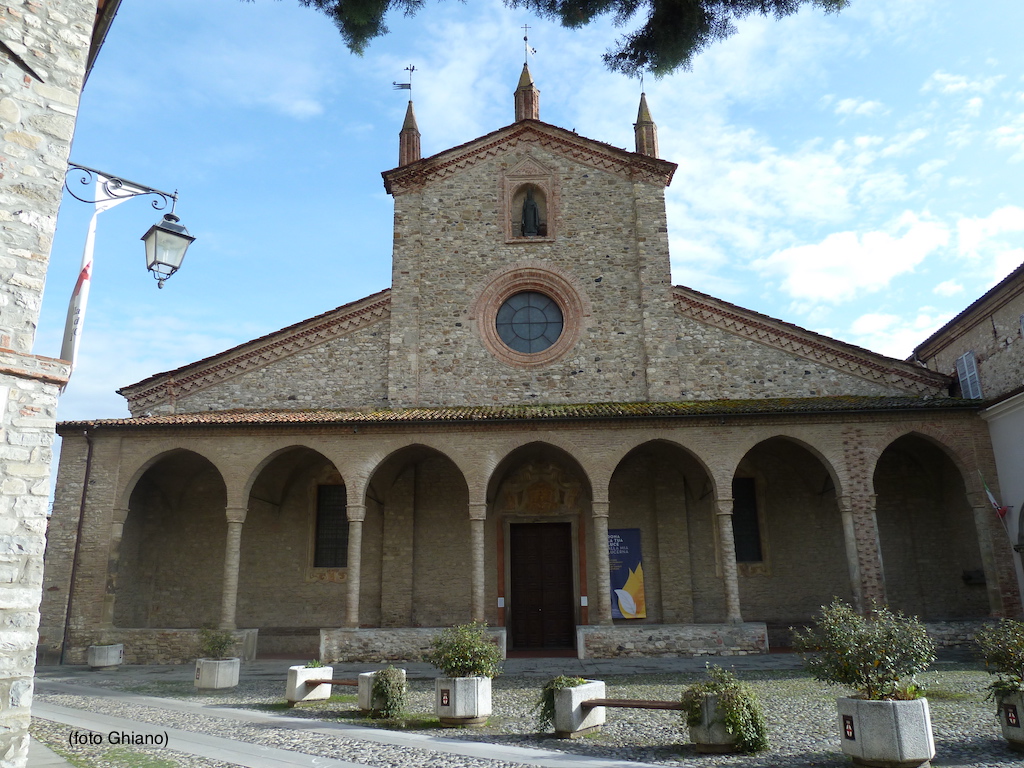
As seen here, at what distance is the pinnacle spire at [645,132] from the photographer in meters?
19.1

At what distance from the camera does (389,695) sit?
864 centimetres

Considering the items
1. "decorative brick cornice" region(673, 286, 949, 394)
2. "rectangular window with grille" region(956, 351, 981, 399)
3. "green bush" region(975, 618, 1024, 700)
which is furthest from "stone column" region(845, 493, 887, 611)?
"green bush" region(975, 618, 1024, 700)

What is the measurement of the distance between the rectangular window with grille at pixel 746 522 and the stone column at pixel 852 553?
243cm

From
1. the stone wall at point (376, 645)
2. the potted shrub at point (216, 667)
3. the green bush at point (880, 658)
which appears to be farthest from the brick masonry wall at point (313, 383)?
the green bush at point (880, 658)

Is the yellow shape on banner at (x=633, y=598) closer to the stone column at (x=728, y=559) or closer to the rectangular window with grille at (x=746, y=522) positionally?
the stone column at (x=728, y=559)

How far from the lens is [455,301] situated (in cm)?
1766

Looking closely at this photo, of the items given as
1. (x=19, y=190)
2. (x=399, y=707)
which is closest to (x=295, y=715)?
(x=399, y=707)

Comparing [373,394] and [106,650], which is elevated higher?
[373,394]

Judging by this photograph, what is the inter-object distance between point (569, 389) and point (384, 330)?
4.62m

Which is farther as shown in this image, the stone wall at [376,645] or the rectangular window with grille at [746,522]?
the rectangular window with grille at [746,522]

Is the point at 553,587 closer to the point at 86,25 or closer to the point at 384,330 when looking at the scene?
the point at 384,330

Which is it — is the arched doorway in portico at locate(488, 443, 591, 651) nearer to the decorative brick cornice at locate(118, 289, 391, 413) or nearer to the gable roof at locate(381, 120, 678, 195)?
the decorative brick cornice at locate(118, 289, 391, 413)

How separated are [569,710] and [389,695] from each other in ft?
7.59

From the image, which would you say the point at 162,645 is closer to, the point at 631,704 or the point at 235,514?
the point at 235,514
